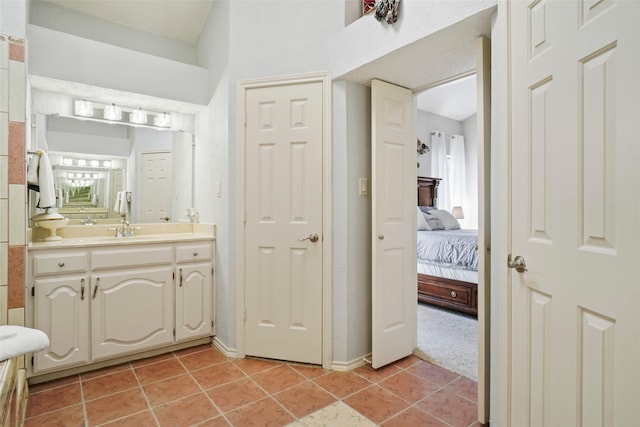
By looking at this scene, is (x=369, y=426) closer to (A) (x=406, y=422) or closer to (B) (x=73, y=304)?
(A) (x=406, y=422)

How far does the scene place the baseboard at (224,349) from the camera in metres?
2.54

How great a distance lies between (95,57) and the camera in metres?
2.50

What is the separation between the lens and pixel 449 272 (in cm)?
361

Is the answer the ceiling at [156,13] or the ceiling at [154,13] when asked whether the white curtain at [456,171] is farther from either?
the ceiling at [154,13]

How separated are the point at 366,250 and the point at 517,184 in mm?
1264

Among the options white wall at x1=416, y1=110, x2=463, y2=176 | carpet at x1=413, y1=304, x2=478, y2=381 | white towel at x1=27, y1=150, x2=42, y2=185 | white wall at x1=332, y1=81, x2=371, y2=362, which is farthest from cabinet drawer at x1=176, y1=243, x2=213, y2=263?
white wall at x1=416, y1=110, x2=463, y2=176

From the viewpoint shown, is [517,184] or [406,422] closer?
[517,184]

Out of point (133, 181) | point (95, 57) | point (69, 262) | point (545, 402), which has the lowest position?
point (545, 402)

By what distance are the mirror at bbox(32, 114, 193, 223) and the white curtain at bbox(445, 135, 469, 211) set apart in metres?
5.28

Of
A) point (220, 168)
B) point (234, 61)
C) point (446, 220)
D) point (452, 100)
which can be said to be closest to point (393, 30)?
point (234, 61)

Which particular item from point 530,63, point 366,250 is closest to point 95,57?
point 366,250

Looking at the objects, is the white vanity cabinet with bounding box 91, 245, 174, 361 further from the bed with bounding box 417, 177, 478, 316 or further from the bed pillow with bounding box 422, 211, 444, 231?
the bed pillow with bounding box 422, 211, 444, 231

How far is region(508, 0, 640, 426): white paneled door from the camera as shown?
0.92 metres

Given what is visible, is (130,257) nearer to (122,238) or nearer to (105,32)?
(122,238)
